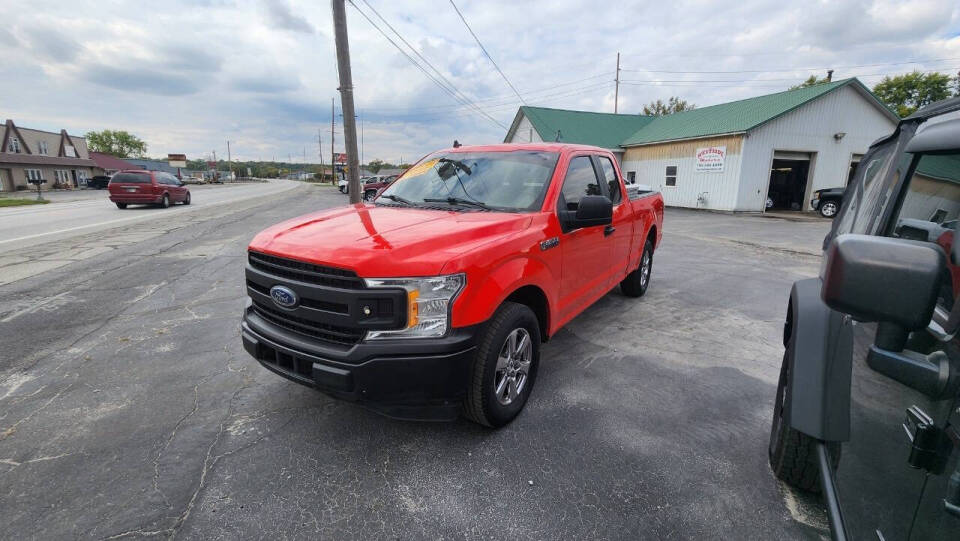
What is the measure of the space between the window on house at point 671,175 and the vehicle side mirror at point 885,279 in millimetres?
25684

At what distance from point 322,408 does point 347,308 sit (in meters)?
1.18

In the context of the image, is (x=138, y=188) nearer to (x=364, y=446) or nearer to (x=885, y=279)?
(x=364, y=446)

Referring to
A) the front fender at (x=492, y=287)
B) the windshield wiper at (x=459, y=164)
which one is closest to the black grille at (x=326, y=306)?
the front fender at (x=492, y=287)

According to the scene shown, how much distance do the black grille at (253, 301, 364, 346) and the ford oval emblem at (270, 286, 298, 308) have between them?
101 millimetres

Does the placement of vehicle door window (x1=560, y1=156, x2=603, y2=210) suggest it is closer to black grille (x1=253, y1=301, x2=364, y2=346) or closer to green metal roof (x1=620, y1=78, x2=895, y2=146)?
black grille (x1=253, y1=301, x2=364, y2=346)

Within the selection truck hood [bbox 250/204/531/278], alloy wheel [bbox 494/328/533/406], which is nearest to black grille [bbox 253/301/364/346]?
truck hood [bbox 250/204/531/278]

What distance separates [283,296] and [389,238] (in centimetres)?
72

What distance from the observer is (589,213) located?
328 centimetres

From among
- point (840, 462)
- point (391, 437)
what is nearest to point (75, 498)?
point (391, 437)

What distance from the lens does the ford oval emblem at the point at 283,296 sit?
2.60 meters

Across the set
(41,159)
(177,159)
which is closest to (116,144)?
(177,159)

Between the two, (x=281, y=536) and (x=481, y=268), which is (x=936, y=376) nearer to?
(x=481, y=268)

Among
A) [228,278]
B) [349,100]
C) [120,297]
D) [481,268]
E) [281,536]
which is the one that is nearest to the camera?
[281,536]

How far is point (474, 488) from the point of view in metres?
2.43
